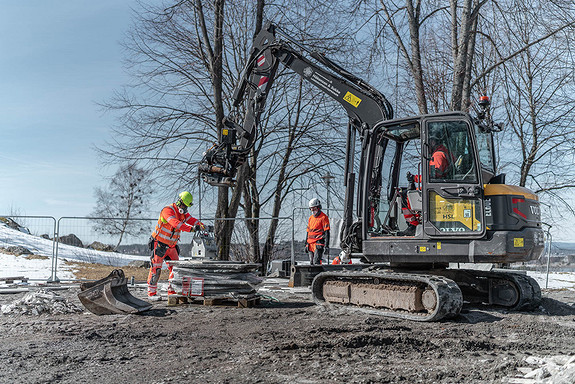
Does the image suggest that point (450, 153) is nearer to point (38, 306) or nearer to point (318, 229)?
point (318, 229)

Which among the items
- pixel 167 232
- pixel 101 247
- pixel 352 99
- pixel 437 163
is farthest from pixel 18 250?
pixel 437 163

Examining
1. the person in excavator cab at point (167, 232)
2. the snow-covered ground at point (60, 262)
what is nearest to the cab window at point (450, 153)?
the person in excavator cab at point (167, 232)

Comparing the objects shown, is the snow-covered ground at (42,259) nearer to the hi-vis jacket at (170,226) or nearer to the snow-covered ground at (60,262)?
the snow-covered ground at (60,262)

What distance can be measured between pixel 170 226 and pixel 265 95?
2966 millimetres

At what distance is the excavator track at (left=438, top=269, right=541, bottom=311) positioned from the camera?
26.4ft

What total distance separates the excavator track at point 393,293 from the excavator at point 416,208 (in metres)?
0.02

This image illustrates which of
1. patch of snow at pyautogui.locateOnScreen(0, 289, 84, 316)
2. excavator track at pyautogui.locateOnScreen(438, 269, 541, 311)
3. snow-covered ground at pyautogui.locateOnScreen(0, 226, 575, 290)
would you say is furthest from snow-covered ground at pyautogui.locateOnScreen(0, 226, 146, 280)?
excavator track at pyautogui.locateOnScreen(438, 269, 541, 311)

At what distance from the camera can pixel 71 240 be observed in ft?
48.5

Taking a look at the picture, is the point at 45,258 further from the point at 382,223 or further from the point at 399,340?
the point at 399,340

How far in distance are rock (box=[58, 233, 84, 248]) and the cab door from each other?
983 cm

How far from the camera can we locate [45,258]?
55.5 ft

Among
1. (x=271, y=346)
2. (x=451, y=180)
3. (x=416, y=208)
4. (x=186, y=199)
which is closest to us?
(x=271, y=346)

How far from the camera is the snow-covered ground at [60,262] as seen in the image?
14.1 m

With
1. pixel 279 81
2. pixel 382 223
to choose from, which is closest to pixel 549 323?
pixel 382 223
